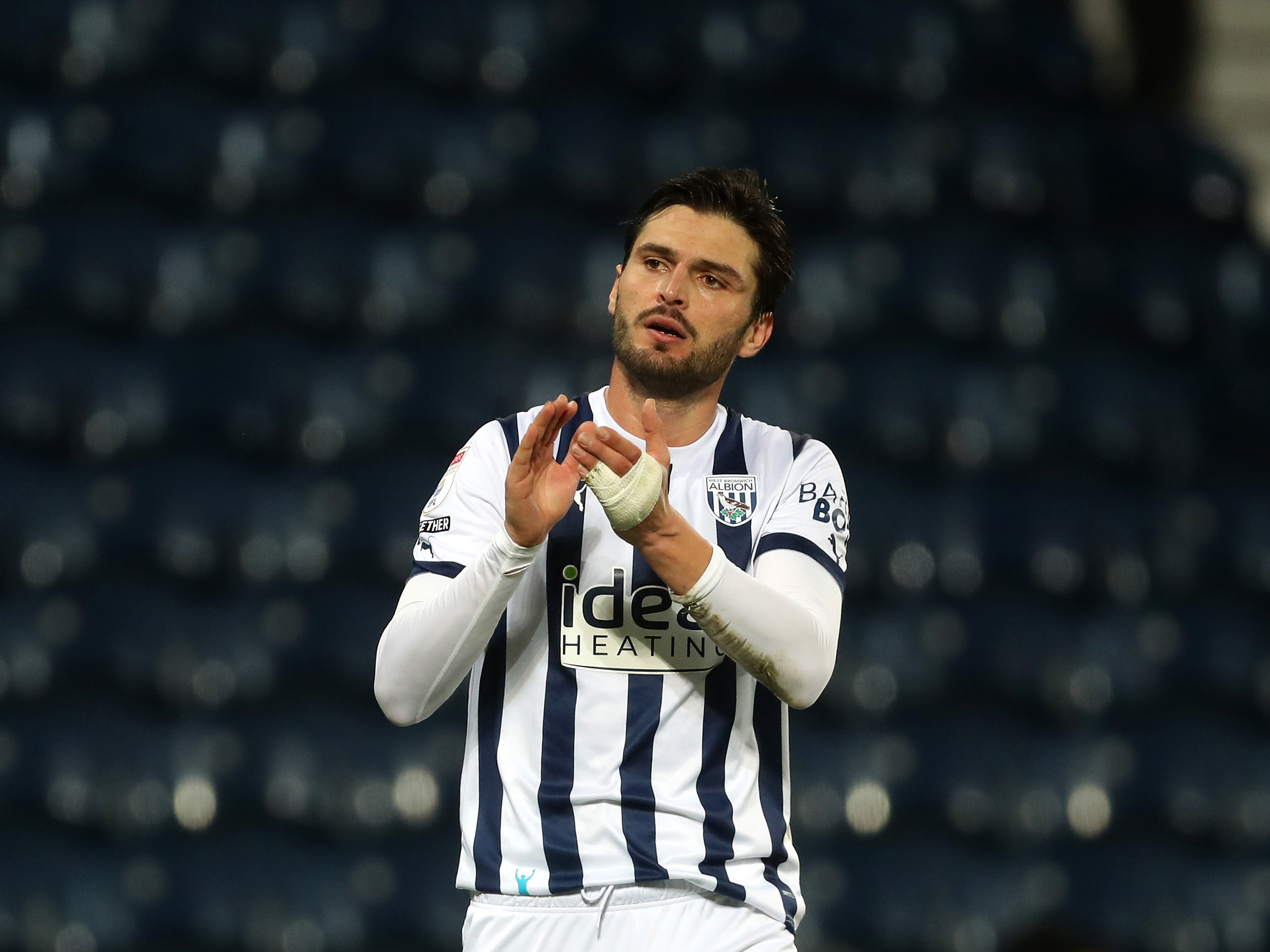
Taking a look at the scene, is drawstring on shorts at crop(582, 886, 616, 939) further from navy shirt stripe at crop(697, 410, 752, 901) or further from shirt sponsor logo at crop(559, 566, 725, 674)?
shirt sponsor logo at crop(559, 566, 725, 674)

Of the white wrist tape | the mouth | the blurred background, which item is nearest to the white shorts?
the white wrist tape

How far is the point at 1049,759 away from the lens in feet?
11.9

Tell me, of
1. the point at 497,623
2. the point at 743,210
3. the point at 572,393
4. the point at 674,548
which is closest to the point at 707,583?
the point at 674,548

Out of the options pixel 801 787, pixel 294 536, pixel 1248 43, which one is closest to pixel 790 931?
pixel 801 787

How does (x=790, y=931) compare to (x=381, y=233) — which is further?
(x=381, y=233)

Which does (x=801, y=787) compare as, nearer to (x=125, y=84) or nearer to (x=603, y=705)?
(x=603, y=705)

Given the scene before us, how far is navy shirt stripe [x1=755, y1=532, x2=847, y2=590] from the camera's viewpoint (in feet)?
6.59

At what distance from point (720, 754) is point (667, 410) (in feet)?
1.63

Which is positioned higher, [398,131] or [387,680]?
[398,131]

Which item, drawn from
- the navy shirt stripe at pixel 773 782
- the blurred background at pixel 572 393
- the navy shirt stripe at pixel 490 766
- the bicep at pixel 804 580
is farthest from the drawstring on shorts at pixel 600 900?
the blurred background at pixel 572 393

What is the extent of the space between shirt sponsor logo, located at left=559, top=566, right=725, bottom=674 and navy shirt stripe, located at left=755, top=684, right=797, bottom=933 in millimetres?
109

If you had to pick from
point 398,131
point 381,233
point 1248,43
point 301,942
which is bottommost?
point 301,942

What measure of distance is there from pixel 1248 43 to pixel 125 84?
3272mm

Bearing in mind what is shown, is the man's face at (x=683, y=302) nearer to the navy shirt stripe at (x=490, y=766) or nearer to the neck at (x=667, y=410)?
the neck at (x=667, y=410)
